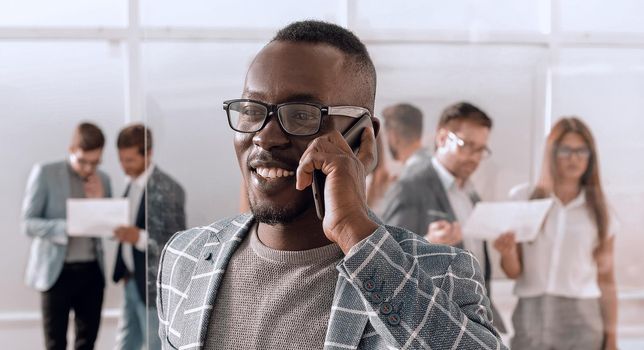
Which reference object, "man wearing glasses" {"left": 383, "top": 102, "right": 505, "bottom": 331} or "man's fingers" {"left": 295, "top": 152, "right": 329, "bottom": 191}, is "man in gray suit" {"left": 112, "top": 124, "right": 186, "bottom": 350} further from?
"man's fingers" {"left": 295, "top": 152, "right": 329, "bottom": 191}

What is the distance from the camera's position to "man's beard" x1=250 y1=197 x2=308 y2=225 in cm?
98

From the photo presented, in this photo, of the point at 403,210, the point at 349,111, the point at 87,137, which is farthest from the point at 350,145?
the point at 87,137

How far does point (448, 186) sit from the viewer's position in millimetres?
2961

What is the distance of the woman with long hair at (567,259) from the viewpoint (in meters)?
2.93

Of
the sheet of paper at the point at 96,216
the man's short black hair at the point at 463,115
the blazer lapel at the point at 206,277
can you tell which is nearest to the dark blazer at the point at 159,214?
the man's short black hair at the point at 463,115

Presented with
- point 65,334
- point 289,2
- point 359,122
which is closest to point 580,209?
point 289,2

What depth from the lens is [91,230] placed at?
13.0ft

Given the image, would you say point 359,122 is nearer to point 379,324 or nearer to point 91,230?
point 379,324

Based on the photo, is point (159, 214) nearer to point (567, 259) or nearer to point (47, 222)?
point (567, 259)

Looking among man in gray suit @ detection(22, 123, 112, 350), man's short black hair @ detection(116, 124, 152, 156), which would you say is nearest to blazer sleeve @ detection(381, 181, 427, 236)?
man's short black hair @ detection(116, 124, 152, 156)

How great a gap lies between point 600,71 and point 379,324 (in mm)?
2326

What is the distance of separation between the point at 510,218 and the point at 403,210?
400mm

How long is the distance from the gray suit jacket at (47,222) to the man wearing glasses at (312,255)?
9.89 feet

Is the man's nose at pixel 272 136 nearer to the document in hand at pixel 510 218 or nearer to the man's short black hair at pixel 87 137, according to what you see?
the document in hand at pixel 510 218
